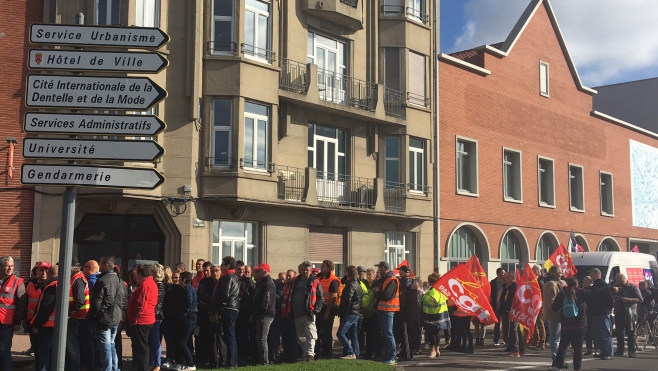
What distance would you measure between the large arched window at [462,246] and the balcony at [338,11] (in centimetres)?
895

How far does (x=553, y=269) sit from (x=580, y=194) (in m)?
24.2

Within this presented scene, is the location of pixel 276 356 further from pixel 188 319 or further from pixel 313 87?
pixel 313 87

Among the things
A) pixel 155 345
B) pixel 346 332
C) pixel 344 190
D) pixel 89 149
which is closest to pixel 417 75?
pixel 344 190

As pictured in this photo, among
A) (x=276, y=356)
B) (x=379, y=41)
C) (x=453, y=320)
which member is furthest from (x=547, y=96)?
(x=276, y=356)

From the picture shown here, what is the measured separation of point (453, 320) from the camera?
56.6 feet

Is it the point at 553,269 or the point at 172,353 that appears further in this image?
the point at 553,269

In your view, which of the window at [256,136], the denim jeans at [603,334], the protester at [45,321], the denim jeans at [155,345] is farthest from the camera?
the window at [256,136]

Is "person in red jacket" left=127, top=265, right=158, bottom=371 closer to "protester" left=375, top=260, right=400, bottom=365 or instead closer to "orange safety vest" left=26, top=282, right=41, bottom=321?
"orange safety vest" left=26, top=282, right=41, bottom=321

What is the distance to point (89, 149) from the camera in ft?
21.1

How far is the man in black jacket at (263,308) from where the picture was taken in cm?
1318

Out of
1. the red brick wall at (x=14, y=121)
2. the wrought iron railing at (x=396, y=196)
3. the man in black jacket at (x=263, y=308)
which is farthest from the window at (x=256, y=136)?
the man in black jacket at (x=263, y=308)

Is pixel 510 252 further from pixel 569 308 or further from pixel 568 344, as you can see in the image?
pixel 569 308

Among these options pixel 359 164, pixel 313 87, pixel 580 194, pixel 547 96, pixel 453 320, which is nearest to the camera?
pixel 453 320

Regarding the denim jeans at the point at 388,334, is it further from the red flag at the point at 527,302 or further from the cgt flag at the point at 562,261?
the cgt flag at the point at 562,261
